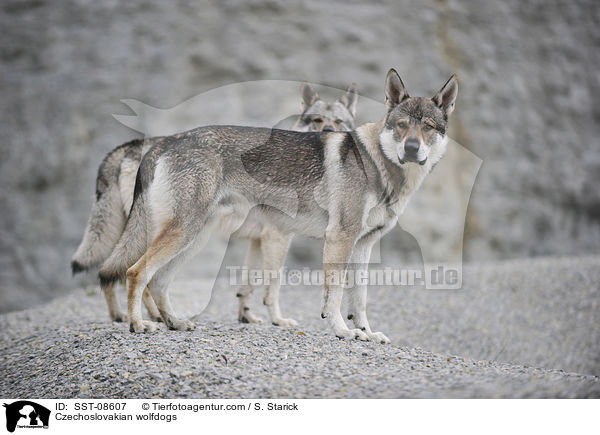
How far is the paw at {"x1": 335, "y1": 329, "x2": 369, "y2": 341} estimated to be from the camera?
13.8ft

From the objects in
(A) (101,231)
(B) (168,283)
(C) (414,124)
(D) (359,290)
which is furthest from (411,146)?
(A) (101,231)

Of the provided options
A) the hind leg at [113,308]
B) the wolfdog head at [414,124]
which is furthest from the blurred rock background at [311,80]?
the wolfdog head at [414,124]

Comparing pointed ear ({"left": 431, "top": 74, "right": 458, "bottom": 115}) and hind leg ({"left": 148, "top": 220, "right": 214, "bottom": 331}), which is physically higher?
pointed ear ({"left": 431, "top": 74, "right": 458, "bottom": 115})

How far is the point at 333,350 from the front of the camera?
3865mm

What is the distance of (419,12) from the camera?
32.1 ft

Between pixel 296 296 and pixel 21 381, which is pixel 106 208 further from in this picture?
pixel 296 296

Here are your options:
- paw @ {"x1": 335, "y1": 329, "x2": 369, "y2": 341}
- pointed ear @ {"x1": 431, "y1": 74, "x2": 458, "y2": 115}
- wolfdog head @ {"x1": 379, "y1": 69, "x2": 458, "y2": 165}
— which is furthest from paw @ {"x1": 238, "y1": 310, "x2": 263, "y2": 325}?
pointed ear @ {"x1": 431, "y1": 74, "x2": 458, "y2": 115}

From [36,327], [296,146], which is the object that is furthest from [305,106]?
[36,327]

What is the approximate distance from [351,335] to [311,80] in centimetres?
629

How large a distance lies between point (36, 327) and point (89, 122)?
4.58m

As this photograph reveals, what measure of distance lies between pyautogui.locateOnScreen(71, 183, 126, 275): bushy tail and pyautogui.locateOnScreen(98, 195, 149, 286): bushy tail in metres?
0.59

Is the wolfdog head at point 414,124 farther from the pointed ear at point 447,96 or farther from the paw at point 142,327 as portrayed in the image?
the paw at point 142,327

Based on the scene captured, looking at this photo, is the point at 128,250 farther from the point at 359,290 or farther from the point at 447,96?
the point at 447,96
